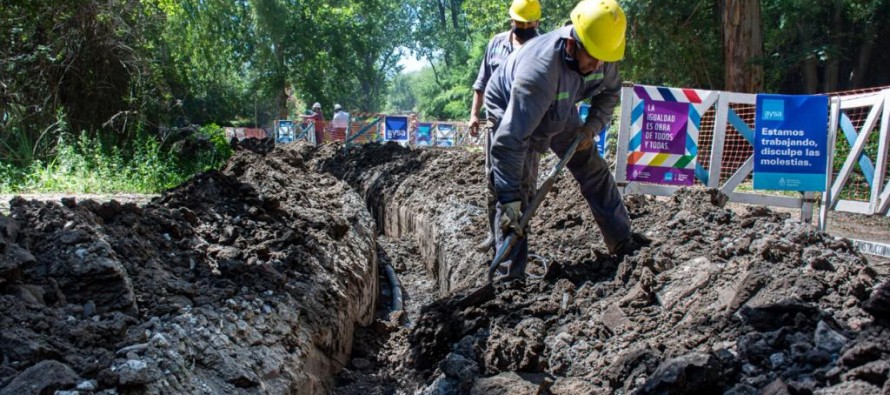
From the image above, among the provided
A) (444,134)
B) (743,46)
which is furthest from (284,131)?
(743,46)

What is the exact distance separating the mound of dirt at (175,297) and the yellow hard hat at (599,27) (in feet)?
7.73

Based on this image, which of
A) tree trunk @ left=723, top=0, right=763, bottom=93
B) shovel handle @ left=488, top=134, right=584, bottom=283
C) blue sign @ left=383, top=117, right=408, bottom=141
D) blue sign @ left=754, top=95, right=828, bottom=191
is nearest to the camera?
shovel handle @ left=488, top=134, right=584, bottom=283

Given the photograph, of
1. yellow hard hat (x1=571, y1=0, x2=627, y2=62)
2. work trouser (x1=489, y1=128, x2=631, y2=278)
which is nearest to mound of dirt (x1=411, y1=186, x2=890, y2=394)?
work trouser (x1=489, y1=128, x2=631, y2=278)

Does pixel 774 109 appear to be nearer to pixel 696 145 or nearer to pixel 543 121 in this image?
pixel 696 145

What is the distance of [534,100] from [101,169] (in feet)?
23.5

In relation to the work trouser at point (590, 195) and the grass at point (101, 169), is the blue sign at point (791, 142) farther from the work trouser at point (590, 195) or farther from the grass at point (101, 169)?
the grass at point (101, 169)

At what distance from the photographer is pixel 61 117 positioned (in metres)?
10.2

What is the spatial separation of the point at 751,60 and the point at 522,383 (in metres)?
12.4

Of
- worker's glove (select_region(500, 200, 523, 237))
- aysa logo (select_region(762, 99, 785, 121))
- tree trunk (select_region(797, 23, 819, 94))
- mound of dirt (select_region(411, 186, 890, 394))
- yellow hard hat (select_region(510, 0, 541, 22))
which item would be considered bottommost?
mound of dirt (select_region(411, 186, 890, 394))

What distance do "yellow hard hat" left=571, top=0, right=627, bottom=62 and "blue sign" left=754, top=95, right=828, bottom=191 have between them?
162 inches

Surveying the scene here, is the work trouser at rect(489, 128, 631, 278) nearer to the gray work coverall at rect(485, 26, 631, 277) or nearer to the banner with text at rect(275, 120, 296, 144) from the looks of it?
the gray work coverall at rect(485, 26, 631, 277)

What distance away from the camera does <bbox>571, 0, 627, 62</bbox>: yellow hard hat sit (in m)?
4.41

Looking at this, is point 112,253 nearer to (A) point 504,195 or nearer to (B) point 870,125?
(A) point 504,195

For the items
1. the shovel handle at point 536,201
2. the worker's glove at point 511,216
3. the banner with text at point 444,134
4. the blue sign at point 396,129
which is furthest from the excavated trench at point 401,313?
the banner with text at point 444,134
